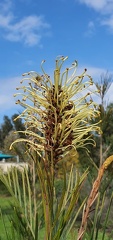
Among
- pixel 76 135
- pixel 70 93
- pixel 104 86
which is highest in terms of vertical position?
pixel 104 86

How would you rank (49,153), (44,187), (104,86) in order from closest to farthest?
(44,187), (49,153), (104,86)

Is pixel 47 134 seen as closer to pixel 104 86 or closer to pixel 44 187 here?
pixel 44 187

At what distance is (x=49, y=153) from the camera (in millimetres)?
1045

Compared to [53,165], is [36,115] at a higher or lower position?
higher

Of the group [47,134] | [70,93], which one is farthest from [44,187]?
[70,93]

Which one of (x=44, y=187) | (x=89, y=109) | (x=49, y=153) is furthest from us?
(x=89, y=109)

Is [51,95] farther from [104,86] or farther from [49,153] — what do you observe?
[104,86]

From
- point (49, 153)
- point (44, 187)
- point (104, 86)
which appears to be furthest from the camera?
point (104, 86)

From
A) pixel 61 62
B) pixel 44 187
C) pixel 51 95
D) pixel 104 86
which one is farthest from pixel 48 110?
pixel 104 86

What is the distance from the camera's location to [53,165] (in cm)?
96

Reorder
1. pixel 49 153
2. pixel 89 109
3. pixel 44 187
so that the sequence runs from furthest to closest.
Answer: pixel 89 109, pixel 49 153, pixel 44 187

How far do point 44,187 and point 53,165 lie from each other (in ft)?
0.19

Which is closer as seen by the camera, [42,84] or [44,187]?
[44,187]

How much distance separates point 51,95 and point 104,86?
450cm
